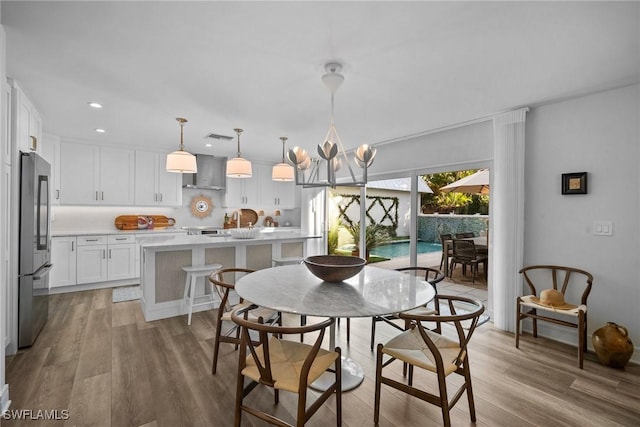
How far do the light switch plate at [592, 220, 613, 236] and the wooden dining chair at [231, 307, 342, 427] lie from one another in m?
2.82

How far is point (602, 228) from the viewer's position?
2896 mm

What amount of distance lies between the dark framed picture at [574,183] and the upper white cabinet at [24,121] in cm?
510

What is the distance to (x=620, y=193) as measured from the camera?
110 inches

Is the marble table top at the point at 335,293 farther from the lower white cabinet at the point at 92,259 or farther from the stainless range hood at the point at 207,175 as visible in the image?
the stainless range hood at the point at 207,175

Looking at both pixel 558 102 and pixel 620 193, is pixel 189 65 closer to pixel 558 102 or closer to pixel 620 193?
pixel 558 102

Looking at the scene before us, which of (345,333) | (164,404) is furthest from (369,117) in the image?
(164,404)

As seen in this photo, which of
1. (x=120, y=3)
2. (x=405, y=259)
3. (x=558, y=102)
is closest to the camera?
(x=120, y=3)

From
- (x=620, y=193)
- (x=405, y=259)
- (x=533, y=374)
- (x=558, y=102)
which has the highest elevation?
(x=558, y=102)

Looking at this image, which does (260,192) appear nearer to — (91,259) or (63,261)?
(91,259)

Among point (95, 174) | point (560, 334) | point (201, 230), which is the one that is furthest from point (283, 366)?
point (95, 174)

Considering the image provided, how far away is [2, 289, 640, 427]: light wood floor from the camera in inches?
77.6

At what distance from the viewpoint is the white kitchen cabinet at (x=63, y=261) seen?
4571 mm

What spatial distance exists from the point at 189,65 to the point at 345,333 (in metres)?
2.87

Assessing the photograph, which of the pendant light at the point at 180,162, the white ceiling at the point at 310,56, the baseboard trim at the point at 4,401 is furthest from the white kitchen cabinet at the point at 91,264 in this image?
the baseboard trim at the point at 4,401
